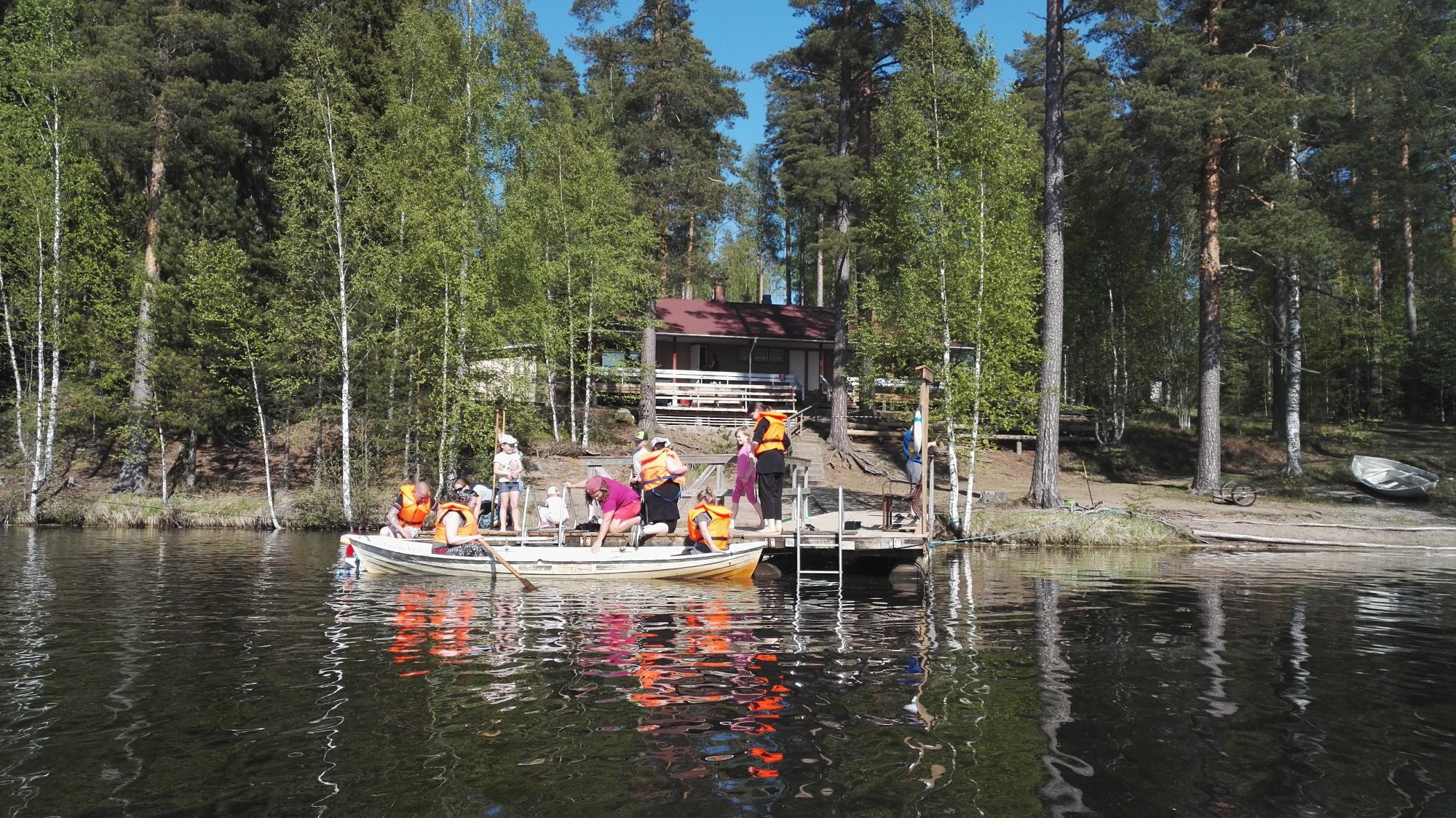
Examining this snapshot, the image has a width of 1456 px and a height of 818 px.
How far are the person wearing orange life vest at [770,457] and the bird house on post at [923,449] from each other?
→ 2.58m

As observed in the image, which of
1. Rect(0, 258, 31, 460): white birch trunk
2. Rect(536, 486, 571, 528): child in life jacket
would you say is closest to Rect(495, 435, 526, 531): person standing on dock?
Rect(536, 486, 571, 528): child in life jacket

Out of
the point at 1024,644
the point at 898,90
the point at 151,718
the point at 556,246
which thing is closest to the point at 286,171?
the point at 556,246

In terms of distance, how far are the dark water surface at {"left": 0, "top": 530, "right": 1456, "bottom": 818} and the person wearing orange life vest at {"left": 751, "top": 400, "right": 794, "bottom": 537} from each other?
1.90m

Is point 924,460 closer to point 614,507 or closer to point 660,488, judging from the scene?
point 660,488

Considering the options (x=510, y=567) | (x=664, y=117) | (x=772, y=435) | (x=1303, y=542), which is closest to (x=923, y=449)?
(x=772, y=435)

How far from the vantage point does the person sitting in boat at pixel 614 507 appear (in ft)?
51.1

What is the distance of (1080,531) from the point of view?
20.8 meters

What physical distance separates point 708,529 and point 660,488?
118cm

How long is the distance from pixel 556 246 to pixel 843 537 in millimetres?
20260

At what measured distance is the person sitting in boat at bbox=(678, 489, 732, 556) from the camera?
15.2 m

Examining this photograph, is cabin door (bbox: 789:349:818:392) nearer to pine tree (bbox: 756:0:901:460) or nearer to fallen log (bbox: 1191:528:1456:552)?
pine tree (bbox: 756:0:901:460)

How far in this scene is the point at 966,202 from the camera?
22828mm

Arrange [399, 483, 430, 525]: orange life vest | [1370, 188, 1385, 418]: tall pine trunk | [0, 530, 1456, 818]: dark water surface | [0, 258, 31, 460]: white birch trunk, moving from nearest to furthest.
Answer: [0, 530, 1456, 818]: dark water surface < [399, 483, 430, 525]: orange life vest < [0, 258, 31, 460]: white birch trunk < [1370, 188, 1385, 418]: tall pine trunk

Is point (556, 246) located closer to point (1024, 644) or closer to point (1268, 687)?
point (1024, 644)
